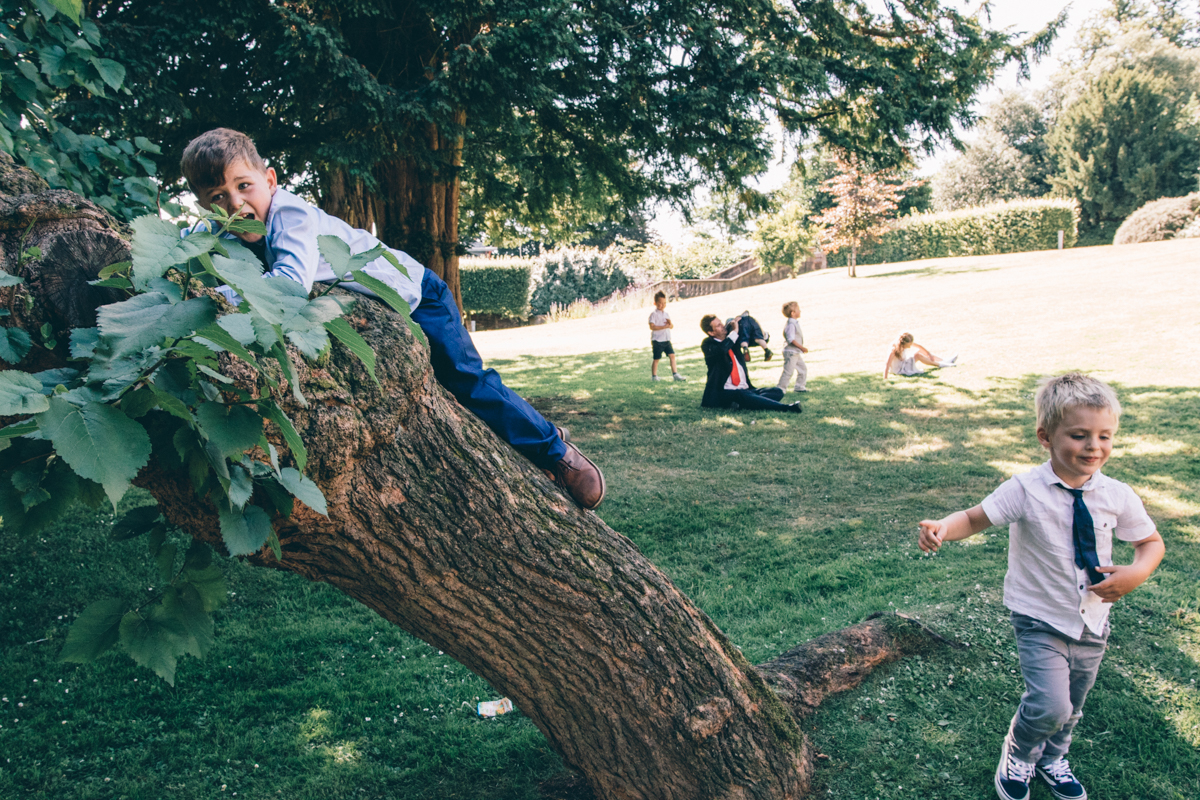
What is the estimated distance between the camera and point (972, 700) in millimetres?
3420

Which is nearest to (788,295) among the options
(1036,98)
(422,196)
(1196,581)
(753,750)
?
(422,196)

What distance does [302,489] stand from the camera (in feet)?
5.00

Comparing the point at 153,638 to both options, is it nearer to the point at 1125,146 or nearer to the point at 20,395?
the point at 20,395

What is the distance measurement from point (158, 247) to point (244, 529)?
56 centimetres

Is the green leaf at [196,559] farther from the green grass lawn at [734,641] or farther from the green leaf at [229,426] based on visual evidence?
the green grass lawn at [734,641]

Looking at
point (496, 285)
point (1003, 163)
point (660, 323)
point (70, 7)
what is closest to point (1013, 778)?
point (70, 7)

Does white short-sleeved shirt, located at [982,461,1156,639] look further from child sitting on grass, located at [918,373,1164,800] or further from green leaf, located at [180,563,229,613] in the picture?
green leaf, located at [180,563,229,613]

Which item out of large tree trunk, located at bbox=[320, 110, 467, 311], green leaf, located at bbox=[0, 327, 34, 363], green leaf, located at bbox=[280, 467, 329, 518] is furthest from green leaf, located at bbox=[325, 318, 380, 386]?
large tree trunk, located at bbox=[320, 110, 467, 311]

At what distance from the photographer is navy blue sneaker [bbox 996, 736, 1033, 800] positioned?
2824mm

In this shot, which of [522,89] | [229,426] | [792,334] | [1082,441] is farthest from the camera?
[792,334]

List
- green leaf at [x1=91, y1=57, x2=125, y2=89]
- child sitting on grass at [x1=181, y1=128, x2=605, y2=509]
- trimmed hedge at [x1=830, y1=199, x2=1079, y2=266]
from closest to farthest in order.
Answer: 1. child sitting on grass at [x1=181, y1=128, x2=605, y2=509]
2. green leaf at [x1=91, y1=57, x2=125, y2=89]
3. trimmed hedge at [x1=830, y1=199, x2=1079, y2=266]

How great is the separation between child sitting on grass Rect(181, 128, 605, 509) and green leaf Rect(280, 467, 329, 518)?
0.68 m

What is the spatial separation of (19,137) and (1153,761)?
544cm

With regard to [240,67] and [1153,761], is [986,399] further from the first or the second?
[240,67]
